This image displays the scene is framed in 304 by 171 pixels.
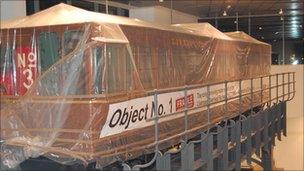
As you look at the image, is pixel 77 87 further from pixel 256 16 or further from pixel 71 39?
pixel 256 16

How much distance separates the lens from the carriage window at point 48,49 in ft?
16.4

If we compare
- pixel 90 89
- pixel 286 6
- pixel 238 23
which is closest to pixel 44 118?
pixel 90 89

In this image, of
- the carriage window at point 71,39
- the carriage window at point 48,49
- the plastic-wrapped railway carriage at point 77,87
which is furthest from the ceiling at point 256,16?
the carriage window at point 71,39

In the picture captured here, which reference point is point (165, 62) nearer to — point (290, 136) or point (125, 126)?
point (125, 126)

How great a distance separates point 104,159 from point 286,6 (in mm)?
12837

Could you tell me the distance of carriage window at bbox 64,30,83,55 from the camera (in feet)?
15.9

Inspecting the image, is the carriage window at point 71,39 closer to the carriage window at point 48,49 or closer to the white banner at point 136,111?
the carriage window at point 48,49

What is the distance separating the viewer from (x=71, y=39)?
193 inches

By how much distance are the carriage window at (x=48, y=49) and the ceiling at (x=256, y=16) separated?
33.9 ft

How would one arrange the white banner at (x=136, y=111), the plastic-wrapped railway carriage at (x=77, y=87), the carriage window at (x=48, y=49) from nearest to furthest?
the plastic-wrapped railway carriage at (x=77, y=87)
the white banner at (x=136, y=111)
the carriage window at (x=48, y=49)

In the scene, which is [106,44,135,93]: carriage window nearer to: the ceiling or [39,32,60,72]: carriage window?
[39,32,60,72]: carriage window

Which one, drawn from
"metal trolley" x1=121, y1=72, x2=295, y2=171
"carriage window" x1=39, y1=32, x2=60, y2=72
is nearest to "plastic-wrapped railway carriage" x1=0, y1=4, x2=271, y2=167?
"carriage window" x1=39, y1=32, x2=60, y2=72

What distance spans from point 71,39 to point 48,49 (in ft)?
1.17

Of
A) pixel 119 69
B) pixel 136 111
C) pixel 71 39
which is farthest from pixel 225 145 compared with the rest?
pixel 71 39
